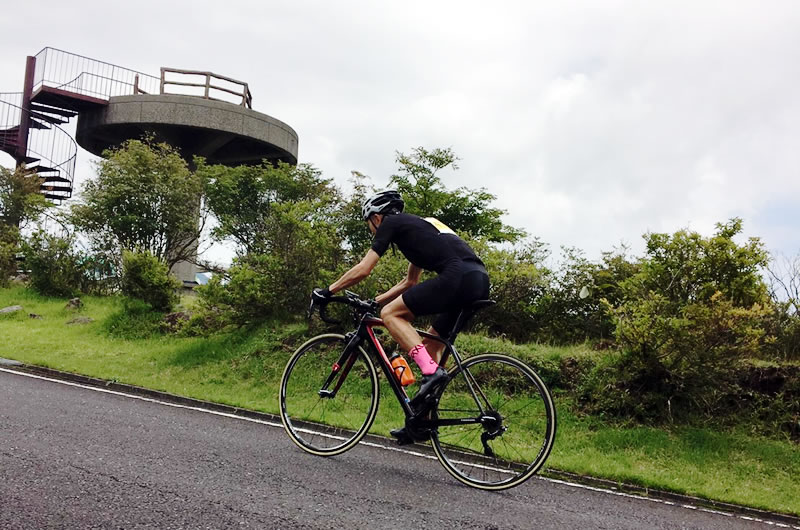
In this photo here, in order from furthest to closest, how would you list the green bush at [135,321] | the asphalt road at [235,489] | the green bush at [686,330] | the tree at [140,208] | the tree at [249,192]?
the tree at [249,192]
the tree at [140,208]
the green bush at [135,321]
the green bush at [686,330]
the asphalt road at [235,489]

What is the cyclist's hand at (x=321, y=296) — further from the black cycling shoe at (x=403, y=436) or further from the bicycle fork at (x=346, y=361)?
the black cycling shoe at (x=403, y=436)

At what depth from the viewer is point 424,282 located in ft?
15.6

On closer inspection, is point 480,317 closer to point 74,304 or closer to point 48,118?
point 74,304

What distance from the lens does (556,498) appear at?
4.88m

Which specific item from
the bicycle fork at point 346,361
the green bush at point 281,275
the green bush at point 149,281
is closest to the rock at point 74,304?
the green bush at point 149,281

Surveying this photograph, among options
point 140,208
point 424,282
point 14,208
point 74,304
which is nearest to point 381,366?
point 424,282

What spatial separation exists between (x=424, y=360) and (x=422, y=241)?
2.98 feet

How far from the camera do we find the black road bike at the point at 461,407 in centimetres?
476

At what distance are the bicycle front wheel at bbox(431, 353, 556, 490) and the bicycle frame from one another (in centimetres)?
2

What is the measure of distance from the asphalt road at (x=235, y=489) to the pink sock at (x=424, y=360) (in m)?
0.85

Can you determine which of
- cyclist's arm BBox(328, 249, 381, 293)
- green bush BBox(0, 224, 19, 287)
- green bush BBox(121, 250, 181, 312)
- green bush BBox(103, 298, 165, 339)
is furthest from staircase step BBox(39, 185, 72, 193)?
cyclist's arm BBox(328, 249, 381, 293)

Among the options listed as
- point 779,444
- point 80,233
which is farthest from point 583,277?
point 80,233

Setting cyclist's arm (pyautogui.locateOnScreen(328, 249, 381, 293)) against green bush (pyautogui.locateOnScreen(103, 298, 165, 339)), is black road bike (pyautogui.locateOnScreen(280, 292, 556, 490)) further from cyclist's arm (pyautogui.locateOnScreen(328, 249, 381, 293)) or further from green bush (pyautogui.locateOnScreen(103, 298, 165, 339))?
green bush (pyautogui.locateOnScreen(103, 298, 165, 339))

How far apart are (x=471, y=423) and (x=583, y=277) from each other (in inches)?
263
